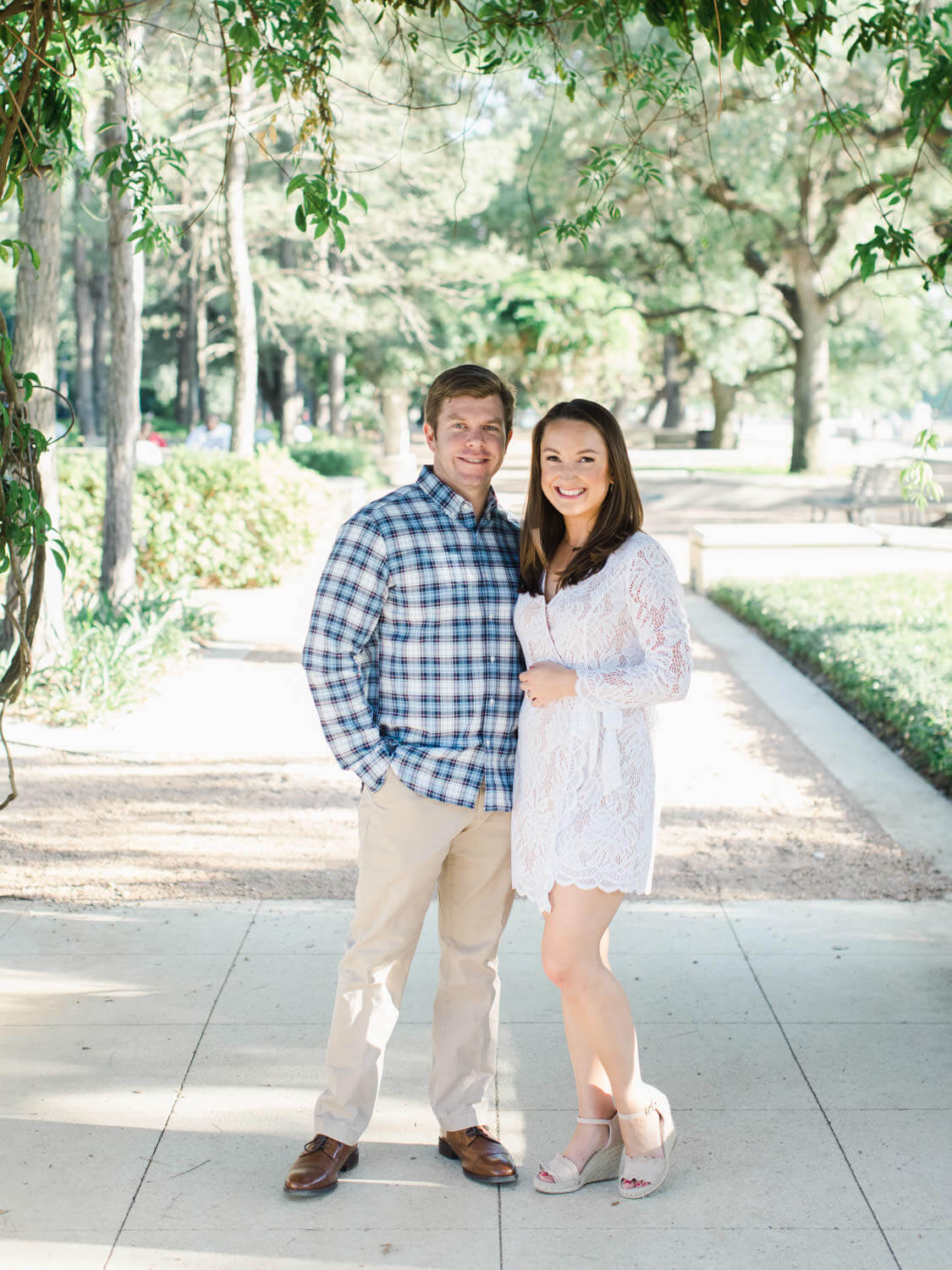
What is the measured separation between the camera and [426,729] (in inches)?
121

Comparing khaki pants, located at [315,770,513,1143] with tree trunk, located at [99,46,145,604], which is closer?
khaki pants, located at [315,770,513,1143]

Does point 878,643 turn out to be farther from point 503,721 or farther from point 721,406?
point 721,406

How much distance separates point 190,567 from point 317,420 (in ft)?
109

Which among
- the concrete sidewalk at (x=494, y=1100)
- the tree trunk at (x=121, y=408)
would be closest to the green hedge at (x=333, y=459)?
the tree trunk at (x=121, y=408)

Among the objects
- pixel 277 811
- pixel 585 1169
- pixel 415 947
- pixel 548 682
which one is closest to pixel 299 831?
pixel 277 811

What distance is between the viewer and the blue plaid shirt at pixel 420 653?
3.03m

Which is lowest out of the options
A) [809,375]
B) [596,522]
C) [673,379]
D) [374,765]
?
[374,765]

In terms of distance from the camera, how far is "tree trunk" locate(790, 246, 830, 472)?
2991 centimetres

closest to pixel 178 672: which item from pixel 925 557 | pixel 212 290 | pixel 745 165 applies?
pixel 925 557

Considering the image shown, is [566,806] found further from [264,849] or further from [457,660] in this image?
[264,849]

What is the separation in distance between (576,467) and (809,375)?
1144 inches

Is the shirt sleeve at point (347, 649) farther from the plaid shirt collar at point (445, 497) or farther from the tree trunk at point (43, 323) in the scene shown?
the tree trunk at point (43, 323)

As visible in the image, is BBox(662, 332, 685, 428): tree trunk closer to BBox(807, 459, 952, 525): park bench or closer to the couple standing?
BBox(807, 459, 952, 525): park bench

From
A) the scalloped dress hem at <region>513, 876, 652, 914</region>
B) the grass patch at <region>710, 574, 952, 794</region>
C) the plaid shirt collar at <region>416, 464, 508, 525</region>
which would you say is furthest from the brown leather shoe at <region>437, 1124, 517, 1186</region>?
the grass patch at <region>710, 574, 952, 794</region>
